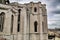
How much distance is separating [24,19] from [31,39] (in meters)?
4.04

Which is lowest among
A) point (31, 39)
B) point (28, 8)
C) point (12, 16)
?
point (31, 39)

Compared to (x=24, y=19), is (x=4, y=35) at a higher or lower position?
lower

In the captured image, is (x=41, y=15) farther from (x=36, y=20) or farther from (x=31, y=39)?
(x=31, y=39)

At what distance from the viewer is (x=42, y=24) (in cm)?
2494

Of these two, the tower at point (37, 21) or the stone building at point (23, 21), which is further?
the tower at point (37, 21)

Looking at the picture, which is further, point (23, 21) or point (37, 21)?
point (37, 21)

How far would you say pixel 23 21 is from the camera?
2206cm

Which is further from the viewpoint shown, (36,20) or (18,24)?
(36,20)

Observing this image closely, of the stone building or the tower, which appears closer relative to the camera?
the stone building

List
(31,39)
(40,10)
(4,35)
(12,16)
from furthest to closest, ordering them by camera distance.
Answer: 1. (40,10)
2. (31,39)
3. (12,16)
4. (4,35)

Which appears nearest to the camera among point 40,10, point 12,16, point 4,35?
point 4,35

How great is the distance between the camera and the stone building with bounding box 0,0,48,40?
1989 centimetres

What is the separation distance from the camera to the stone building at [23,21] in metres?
19.9

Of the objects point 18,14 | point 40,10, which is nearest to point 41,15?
point 40,10
